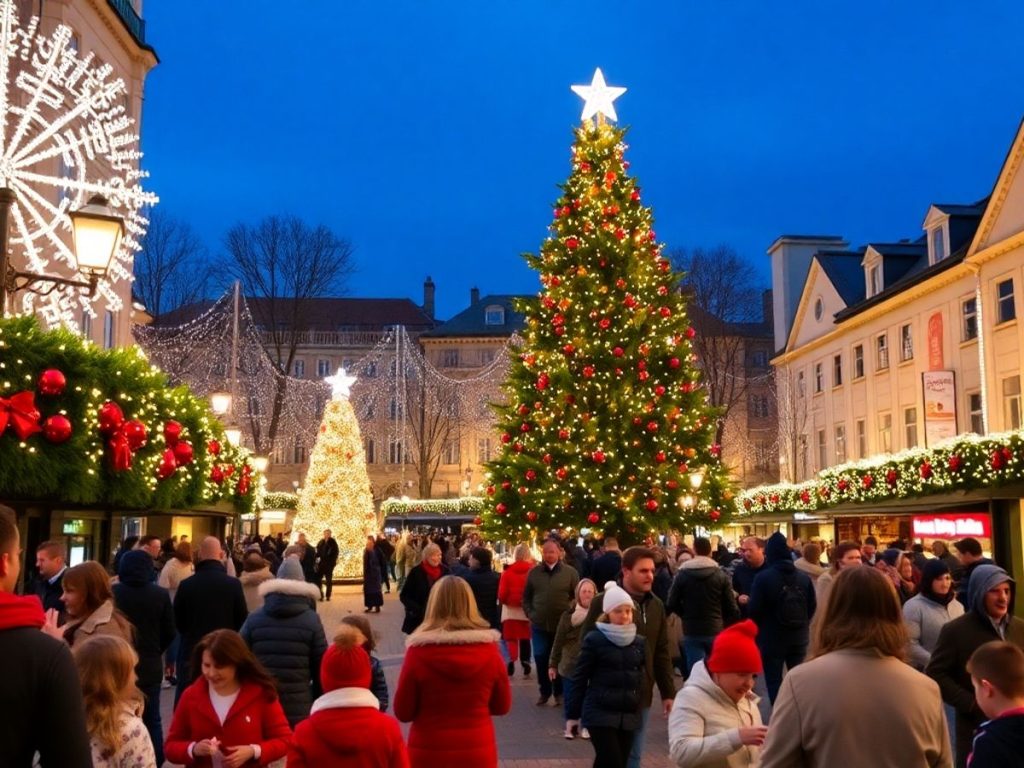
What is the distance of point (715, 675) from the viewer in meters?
4.81

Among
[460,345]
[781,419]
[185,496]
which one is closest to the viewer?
[185,496]

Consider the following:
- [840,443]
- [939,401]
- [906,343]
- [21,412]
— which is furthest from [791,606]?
Answer: [840,443]

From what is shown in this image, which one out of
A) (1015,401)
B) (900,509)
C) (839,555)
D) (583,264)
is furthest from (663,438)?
(839,555)

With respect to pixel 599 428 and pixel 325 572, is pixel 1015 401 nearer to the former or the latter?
pixel 599 428

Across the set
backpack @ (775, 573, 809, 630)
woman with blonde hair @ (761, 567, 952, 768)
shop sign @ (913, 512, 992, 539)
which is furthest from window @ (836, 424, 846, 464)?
woman with blonde hair @ (761, 567, 952, 768)

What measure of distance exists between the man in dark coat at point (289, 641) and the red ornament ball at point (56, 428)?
5279 mm

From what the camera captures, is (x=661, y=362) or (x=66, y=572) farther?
(x=661, y=362)

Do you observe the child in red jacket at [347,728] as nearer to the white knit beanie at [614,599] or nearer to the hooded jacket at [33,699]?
the hooded jacket at [33,699]

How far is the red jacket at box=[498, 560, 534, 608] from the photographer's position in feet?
49.1

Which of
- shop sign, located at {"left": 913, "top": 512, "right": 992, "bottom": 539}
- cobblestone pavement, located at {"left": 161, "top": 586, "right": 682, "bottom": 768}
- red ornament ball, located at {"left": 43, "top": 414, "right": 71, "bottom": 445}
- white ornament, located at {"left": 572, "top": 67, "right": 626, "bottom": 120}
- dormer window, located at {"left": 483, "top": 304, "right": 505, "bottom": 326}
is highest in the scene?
dormer window, located at {"left": 483, "top": 304, "right": 505, "bottom": 326}

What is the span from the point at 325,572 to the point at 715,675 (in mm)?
24346

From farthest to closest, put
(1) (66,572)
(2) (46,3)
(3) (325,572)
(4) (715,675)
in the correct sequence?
(3) (325,572), (2) (46,3), (1) (66,572), (4) (715,675)

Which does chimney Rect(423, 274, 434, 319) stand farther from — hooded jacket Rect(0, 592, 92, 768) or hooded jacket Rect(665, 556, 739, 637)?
hooded jacket Rect(0, 592, 92, 768)

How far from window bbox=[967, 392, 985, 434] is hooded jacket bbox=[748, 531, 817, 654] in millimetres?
23574
